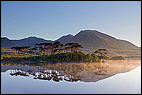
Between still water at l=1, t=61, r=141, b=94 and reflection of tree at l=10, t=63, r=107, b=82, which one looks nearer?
still water at l=1, t=61, r=141, b=94

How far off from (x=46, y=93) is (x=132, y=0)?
605 inches

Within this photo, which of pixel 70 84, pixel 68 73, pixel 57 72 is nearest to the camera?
pixel 70 84

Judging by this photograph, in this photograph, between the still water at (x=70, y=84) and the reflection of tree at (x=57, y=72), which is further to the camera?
the reflection of tree at (x=57, y=72)

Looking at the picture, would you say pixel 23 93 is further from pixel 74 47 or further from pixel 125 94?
pixel 74 47

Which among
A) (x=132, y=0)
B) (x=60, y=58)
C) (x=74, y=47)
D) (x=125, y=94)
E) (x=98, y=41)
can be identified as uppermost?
(x=98, y=41)

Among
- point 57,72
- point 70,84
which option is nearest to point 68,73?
point 57,72

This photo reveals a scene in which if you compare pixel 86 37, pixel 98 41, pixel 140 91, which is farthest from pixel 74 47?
pixel 86 37

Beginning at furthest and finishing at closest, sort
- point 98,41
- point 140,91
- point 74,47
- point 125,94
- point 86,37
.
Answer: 1. point 86,37
2. point 98,41
3. point 74,47
4. point 140,91
5. point 125,94

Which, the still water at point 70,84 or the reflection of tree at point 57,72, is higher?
the reflection of tree at point 57,72

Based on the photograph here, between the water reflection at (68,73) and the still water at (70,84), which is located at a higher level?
the water reflection at (68,73)

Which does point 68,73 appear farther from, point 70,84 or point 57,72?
point 70,84

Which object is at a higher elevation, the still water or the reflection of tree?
the reflection of tree

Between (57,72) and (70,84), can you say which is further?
(57,72)

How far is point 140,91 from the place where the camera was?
877 centimetres
